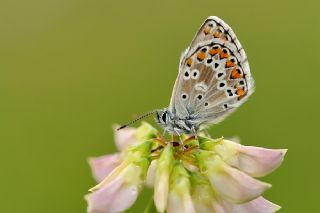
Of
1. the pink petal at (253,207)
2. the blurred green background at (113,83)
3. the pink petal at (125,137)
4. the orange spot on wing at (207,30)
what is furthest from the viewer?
the blurred green background at (113,83)

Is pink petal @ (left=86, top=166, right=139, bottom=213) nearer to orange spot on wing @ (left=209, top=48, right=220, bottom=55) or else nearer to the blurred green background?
orange spot on wing @ (left=209, top=48, right=220, bottom=55)

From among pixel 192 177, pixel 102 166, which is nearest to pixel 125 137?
pixel 102 166

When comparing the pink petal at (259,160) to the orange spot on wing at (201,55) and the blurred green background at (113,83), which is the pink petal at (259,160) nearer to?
the orange spot on wing at (201,55)

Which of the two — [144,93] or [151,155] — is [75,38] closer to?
[144,93]

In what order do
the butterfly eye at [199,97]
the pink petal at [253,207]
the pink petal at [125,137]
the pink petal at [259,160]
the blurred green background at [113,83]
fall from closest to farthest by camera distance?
the pink petal at [259,160] < the pink petal at [253,207] < the butterfly eye at [199,97] < the pink petal at [125,137] < the blurred green background at [113,83]

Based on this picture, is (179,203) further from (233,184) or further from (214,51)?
(214,51)

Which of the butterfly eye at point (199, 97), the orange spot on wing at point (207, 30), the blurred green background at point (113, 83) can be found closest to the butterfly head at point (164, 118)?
the butterfly eye at point (199, 97)

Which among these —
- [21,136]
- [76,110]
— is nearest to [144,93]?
[76,110]
